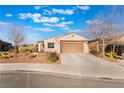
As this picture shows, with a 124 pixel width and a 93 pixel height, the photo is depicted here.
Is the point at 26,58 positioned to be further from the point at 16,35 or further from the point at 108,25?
the point at 108,25

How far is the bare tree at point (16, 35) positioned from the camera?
1279 cm

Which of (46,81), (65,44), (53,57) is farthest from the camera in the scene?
(65,44)

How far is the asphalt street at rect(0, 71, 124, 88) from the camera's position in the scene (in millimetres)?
11852

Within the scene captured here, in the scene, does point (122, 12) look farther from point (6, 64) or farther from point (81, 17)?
point (6, 64)

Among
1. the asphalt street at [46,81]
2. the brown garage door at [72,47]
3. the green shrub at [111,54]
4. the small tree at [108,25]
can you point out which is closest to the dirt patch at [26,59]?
the asphalt street at [46,81]

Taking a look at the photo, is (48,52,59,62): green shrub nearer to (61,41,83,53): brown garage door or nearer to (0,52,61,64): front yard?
(0,52,61,64): front yard

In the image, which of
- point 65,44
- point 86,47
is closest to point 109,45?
point 86,47

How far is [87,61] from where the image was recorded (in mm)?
13172

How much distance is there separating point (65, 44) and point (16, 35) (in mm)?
2211

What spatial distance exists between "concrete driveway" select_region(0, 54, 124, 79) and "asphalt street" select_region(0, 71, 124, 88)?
0.92ft

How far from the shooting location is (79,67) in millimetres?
13008

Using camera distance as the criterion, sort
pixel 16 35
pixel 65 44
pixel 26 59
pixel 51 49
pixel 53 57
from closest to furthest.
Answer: pixel 16 35
pixel 26 59
pixel 53 57
pixel 51 49
pixel 65 44

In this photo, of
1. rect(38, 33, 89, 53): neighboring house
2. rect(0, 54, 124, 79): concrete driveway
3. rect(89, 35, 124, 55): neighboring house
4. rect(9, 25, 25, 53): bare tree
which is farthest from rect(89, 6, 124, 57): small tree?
rect(9, 25, 25, 53): bare tree

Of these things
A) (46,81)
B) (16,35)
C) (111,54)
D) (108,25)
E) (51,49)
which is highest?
(108,25)
